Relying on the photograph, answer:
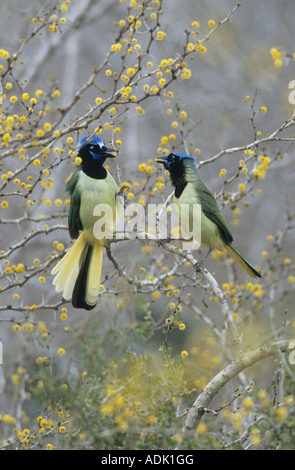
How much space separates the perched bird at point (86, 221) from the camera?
16.2 ft

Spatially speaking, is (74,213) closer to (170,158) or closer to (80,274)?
(80,274)

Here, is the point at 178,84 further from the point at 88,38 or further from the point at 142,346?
the point at 142,346

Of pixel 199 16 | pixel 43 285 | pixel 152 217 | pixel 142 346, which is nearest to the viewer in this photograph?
pixel 152 217

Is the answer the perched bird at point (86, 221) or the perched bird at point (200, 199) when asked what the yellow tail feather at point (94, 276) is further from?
the perched bird at point (200, 199)

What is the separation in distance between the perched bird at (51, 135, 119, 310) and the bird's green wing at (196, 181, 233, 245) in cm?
68

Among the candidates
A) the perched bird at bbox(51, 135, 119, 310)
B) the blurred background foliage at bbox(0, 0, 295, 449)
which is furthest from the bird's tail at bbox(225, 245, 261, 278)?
the perched bird at bbox(51, 135, 119, 310)

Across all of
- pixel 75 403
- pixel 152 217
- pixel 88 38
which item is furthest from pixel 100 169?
pixel 88 38

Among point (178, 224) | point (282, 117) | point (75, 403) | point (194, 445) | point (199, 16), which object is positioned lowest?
point (194, 445)

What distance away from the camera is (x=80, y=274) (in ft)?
16.3

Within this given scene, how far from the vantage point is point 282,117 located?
9664mm

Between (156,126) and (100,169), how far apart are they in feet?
18.8

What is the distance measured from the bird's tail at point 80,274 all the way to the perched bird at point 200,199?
752 millimetres

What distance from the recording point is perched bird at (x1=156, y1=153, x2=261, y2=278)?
5.28 m

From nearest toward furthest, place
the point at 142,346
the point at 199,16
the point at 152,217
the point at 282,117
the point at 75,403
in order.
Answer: the point at 75,403
the point at 152,217
the point at 142,346
the point at 282,117
the point at 199,16
